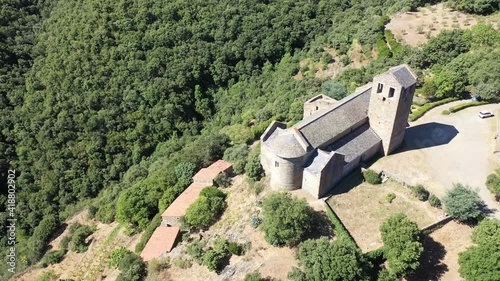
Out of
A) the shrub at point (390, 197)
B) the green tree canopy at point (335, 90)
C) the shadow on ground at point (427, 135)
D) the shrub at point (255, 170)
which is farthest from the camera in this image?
the green tree canopy at point (335, 90)

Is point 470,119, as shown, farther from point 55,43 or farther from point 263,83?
point 55,43

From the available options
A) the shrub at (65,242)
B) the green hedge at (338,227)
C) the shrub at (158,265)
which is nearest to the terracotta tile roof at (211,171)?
the shrub at (158,265)

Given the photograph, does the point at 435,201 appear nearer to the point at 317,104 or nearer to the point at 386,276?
the point at 386,276

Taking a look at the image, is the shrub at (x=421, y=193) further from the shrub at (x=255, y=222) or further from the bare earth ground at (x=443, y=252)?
the shrub at (x=255, y=222)

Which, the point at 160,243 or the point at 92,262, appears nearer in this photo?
the point at 160,243

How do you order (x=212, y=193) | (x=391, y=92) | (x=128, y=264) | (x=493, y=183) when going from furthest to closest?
1. (x=212, y=193)
2. (x=391, y=92)
3. (x=128, y=264)
4. (x=493, y=183)

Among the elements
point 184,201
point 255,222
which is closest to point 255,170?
point 255,222

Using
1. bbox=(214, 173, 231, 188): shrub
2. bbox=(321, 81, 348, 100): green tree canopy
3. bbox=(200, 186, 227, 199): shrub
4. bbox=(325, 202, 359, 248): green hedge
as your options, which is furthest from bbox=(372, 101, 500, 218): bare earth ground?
bbox=(200, 186, 227, 199): shrub
